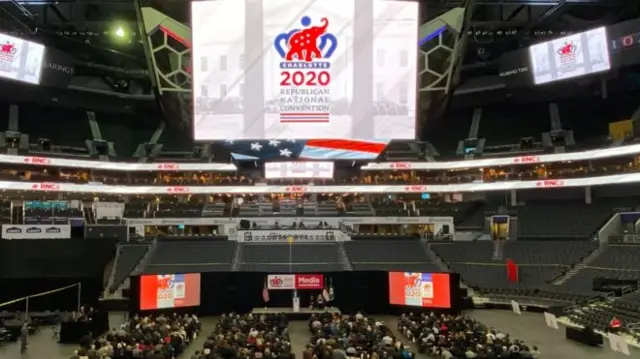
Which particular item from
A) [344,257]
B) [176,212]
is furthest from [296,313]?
[176,212]

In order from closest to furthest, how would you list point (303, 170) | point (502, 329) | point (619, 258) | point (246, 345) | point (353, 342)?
1. point (246, 345)
2. point (353, 342)
3. point (303, 170)
4. point (502, 329)
5. point (619, 258)

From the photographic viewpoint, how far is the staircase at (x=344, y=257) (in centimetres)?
2987

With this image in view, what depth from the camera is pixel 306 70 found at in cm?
1316

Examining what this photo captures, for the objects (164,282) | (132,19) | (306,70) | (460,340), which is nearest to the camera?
(306,70)

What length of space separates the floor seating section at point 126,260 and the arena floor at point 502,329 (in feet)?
12.9

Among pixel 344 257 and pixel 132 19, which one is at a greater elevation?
pixel 132 19

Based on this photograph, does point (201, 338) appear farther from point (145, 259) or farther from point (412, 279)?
point (145, 259)

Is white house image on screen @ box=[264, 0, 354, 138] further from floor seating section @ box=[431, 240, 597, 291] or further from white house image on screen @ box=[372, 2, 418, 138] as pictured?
floor seating section @ box=[431, 240, 597, 291]

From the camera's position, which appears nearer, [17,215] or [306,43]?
[306,43]

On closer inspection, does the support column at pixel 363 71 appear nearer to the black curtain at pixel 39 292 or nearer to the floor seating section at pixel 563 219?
the black curtain at pixel 39 292

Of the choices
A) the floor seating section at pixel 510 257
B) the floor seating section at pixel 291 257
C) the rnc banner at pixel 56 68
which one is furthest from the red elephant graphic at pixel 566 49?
the rnc banner at pixel 56 68

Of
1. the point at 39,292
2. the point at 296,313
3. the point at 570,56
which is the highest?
the point at 570,56

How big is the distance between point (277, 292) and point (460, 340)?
13.0m

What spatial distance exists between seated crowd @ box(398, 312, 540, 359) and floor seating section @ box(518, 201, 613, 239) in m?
23.2
